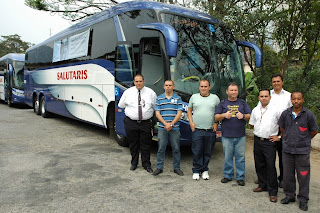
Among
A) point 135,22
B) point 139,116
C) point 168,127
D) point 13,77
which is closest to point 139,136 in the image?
point 139,116

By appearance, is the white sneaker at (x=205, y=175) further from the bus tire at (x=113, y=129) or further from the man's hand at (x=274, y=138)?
the bus tire at (x=113, y=129)

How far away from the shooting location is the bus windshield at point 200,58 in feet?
18.8

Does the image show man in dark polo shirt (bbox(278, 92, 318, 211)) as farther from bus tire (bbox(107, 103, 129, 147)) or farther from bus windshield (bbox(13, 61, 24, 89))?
bus windshield (bbox(13, 61, 24, 89))

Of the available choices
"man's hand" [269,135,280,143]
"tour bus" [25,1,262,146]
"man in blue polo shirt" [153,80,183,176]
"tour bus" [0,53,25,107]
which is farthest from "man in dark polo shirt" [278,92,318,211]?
"tour bus" [0,53,25,107]

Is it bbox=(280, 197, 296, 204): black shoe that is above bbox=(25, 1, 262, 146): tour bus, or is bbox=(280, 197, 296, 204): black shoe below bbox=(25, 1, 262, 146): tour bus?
below

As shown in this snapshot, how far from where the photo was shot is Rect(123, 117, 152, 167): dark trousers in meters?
5.32

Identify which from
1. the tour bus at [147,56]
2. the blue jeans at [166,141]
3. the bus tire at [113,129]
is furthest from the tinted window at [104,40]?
the blue jeans at [166,141]

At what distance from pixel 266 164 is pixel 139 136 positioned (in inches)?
88.5

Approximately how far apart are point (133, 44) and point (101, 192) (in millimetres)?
3270

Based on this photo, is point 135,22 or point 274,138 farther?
point 135,22

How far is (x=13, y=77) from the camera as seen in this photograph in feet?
57.6

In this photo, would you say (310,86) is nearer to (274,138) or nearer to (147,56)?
(147,56)

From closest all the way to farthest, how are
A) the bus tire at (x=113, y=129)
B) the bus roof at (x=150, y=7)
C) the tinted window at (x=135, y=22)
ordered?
the tinted window at (x=135, y=22) → the bus roof at (x=150, y=7) → the bus tire at (x=113, y=129)

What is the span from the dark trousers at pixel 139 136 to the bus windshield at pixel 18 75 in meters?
13.6
